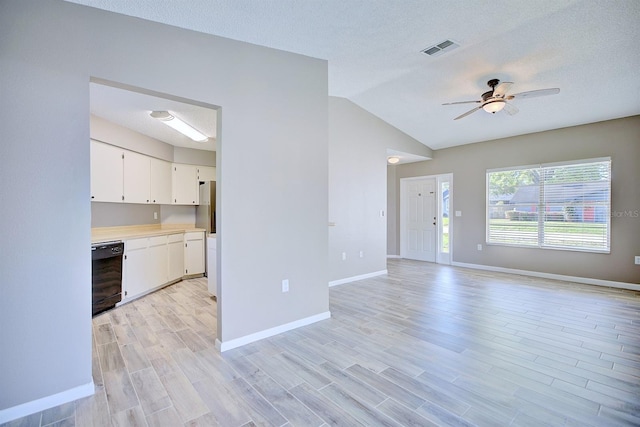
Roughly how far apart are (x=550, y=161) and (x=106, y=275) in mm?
7320

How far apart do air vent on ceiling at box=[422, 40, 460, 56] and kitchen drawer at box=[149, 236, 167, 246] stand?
4515mm

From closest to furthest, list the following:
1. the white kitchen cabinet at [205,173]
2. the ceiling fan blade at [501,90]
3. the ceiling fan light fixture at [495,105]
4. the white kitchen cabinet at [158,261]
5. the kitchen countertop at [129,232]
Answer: the ceiling fan blade at [501,90]
the ceiling fan light fixture at [495,105]
the kitchen countertop at [129,232]
the white kitchen cabinet at [158,261]
the white kitchen cabinet at [205,173]

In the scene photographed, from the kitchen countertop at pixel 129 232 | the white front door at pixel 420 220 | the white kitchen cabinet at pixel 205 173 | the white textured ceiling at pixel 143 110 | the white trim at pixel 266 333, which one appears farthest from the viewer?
the white front door at pixel 420 220

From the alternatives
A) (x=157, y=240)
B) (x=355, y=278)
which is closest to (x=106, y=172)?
(x=157, y=240)

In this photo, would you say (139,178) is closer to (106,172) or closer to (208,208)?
(106,172)

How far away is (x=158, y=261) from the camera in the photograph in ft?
14.8

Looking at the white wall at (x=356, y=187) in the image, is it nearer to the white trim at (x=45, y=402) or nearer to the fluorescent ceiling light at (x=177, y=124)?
the fluorescent ceiling light at (x=177, y=124)

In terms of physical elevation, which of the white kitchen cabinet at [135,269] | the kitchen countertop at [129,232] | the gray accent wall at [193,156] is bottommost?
the white kitchen cabinet at [135,269]

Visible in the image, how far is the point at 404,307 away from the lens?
12.2 feet

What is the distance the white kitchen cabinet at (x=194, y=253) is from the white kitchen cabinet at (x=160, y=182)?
772mm

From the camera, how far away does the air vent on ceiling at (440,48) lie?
10.2 ft

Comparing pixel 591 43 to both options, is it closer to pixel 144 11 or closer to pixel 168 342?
pixel 144 11

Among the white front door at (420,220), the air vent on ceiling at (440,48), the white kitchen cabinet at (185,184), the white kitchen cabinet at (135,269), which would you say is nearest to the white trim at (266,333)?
the white kitchen cabinet at (135,269)

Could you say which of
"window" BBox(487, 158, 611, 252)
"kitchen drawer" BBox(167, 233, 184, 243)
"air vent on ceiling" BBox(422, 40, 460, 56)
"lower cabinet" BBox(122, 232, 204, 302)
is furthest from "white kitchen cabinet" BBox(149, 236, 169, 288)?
"window" BBox(487, 158, 611, 252)
